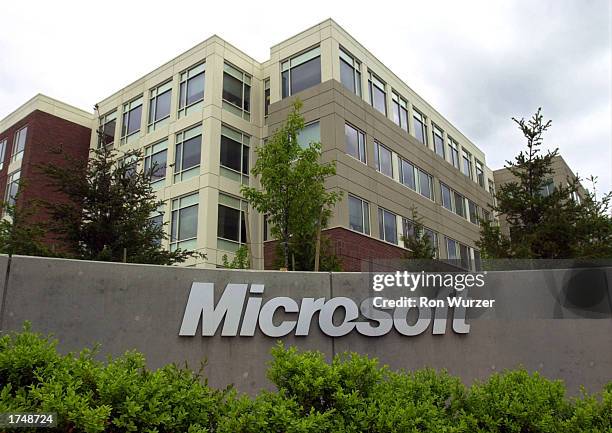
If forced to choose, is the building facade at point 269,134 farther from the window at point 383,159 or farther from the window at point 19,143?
the window at point 19,143

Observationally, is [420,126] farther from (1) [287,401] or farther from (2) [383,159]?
(1) [287,401]

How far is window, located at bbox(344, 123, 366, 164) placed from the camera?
75.9ft

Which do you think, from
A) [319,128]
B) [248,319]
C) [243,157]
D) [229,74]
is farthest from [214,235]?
[248,319]

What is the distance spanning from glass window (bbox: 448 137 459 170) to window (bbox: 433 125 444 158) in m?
1.07

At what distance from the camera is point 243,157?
24.7m

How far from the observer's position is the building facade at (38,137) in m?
28.3

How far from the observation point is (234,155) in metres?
24.4

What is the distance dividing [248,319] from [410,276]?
3.11 metres

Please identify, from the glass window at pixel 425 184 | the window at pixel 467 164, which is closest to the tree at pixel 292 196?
the glass window at pixel 425 184

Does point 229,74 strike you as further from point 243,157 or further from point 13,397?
point 13,397

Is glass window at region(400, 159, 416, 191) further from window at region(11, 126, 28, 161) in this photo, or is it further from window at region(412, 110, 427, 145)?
window at region(11, 126, 28, 161)

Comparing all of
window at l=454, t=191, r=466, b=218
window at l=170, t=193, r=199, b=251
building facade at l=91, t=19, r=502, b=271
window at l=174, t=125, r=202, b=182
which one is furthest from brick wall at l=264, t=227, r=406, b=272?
window at l=454, t=191, r=466, b=218

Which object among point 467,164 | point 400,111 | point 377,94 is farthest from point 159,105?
point 467,164

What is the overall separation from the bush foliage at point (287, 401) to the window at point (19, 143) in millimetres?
28032
